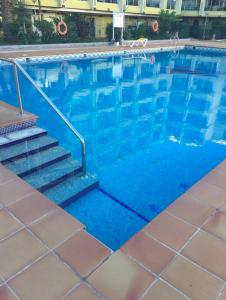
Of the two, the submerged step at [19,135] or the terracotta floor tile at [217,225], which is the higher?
the submerged step at [19,135]

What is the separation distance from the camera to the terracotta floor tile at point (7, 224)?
213 centimetres

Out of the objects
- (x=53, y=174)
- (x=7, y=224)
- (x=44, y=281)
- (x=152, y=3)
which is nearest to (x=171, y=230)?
(x=44, y=281)

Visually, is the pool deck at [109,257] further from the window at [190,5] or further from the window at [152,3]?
the window at [190,5]

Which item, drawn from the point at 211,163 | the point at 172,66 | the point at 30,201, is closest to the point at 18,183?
the point at 30,201

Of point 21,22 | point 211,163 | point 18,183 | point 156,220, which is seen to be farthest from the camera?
point 21,22

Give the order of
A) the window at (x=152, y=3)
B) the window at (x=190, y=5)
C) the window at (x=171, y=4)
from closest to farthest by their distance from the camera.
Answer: the window at (x=152, y=3) < the window at (x=171, y=4) < the window at (x=190, y=5)

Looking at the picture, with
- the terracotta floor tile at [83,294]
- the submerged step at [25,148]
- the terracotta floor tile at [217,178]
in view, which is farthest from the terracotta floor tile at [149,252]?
the submerged step at [25,148]

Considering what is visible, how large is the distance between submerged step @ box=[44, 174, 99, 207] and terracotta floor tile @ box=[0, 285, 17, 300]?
4.51 feet

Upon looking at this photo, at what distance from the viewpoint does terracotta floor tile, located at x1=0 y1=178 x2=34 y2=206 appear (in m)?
2.54

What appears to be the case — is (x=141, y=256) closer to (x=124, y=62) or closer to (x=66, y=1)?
(x=124, y=62)

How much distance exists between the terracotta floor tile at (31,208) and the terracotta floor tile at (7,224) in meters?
0.06

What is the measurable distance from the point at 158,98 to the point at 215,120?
7.20 feet

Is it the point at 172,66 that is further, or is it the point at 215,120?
the point at 172,66

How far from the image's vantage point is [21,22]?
51.4 feet
